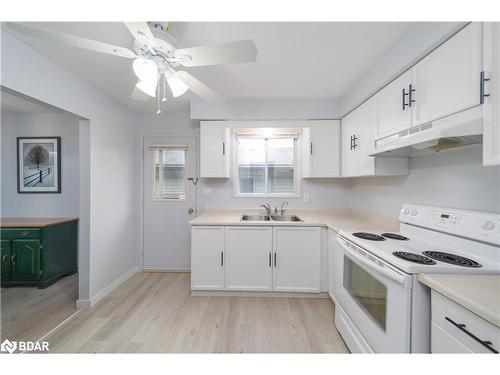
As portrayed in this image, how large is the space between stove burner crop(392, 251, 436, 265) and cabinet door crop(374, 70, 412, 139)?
2.88 ft

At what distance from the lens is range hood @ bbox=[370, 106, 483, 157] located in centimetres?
97

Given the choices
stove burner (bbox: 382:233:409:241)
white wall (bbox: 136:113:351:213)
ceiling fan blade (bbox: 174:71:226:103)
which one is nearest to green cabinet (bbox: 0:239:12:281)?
white wall (bbox: 136:113:351:213)

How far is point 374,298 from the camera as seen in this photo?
4.27ft

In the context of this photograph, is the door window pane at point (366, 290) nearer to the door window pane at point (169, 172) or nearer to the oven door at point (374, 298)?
the oven door at point (374, 298)

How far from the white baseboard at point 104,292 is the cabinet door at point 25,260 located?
0.88 metres

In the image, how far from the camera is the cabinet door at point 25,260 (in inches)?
98.3

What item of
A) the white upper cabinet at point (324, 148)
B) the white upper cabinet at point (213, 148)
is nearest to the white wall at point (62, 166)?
the white upper cabinet at point (213, 148)

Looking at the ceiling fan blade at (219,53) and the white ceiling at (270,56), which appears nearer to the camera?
the ceiling fan blade at (219,53)

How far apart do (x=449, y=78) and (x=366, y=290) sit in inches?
54.3

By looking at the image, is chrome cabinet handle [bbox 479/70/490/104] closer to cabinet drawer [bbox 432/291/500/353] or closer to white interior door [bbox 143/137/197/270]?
cabinet drawer [bbox 432/291/500/353]

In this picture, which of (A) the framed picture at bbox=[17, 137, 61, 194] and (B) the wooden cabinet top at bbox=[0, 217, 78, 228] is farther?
(A) the framed picture at bbox=[17, 137, 61, 194]

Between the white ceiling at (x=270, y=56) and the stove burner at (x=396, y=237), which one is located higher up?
the white ceiling at (x=270, y=56)

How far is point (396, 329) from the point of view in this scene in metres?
1.07
